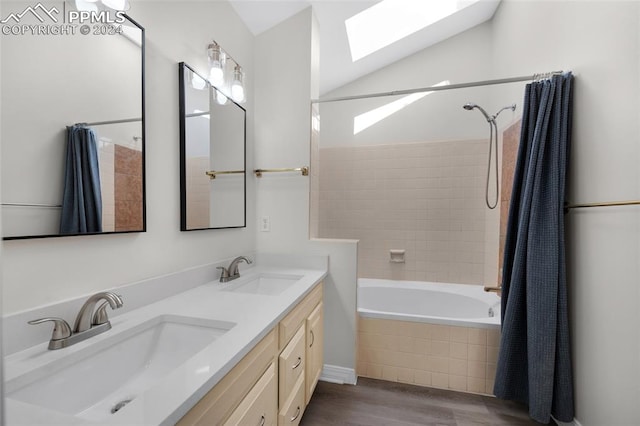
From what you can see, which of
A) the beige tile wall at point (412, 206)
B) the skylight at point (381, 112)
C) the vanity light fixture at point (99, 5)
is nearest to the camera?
the vanity light fixture at point (99, 5)

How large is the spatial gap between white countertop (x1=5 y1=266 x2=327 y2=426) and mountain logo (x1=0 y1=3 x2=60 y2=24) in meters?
0.92

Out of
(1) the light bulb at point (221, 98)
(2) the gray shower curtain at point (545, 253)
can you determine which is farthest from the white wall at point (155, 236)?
(2) the gray shower curtain at point (545, 253)

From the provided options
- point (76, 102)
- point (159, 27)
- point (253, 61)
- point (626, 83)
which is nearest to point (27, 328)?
point (76, 102)

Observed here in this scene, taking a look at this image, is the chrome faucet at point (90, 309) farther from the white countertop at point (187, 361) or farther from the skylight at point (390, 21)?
the skylight at point (390, 21)

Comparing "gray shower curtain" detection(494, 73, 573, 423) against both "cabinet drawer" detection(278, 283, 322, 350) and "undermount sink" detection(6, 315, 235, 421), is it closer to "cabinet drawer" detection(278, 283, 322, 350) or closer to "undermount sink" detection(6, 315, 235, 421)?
"cabinet drawer" detection(278, 283, 322, 350)

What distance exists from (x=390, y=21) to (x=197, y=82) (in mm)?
1779

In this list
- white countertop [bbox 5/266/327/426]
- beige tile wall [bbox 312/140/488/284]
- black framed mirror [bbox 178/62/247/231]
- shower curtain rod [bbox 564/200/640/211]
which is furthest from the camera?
beige tile wall [bbox 312/140/488/284]

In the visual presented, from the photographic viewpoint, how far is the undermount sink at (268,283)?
1.74 meters

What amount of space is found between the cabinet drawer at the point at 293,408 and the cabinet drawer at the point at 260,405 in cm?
7

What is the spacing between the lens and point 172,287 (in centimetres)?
135

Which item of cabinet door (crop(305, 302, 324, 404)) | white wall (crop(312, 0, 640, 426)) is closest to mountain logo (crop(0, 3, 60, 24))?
cabinet door (crop(305, 302, 324, 404))

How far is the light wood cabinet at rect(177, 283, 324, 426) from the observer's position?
811mm

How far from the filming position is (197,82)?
153 centimetres

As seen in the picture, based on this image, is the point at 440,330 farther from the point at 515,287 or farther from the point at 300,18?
the point at 300,18
